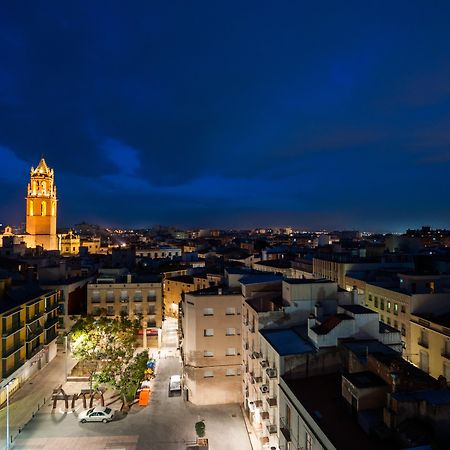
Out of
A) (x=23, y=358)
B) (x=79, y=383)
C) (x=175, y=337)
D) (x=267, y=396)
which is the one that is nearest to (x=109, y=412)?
(x=79, y=383)

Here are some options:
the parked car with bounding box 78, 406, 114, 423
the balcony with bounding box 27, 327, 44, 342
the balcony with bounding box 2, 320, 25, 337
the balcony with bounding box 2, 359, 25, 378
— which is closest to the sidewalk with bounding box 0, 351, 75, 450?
the balcony with bounding box 2, 359, 25, 378

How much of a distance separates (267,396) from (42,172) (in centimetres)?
11532

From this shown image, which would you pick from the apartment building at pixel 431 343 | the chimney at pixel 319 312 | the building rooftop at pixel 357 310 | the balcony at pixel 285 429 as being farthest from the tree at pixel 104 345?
the apartment building at pixel 431 343

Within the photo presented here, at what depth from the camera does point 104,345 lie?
39.8m

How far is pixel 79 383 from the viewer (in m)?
41.0

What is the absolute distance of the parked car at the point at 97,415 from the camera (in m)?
32.7

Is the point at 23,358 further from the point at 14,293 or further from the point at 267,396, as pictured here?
the point at 267,396

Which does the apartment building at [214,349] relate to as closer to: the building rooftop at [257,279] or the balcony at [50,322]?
the building rooftop at [257,279]

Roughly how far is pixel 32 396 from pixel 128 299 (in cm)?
1679

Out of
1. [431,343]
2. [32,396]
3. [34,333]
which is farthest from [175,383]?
[431,343]

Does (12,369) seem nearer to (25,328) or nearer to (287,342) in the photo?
(25,328)

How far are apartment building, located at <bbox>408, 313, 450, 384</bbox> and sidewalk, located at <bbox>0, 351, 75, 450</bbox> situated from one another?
34478 mm

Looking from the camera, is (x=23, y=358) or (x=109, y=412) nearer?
(x=109, y=412)

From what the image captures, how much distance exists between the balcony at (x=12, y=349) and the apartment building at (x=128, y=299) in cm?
1242
